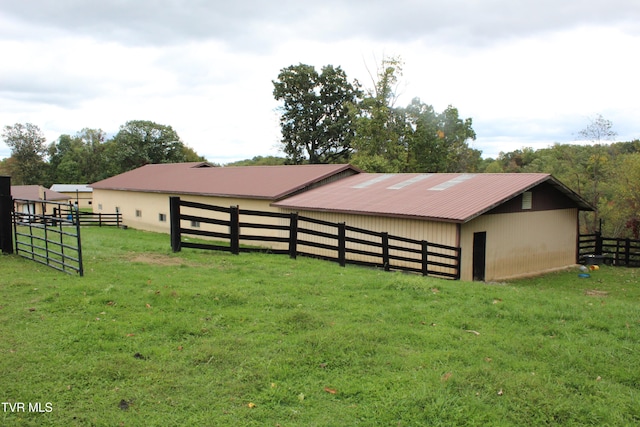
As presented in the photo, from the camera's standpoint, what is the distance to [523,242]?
59.8 ft

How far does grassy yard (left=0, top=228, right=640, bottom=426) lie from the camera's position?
13.1 ft

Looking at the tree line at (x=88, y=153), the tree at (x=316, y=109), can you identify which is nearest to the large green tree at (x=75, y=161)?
the tree line at (x=88, y=153)

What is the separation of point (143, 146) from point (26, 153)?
81.3 ft

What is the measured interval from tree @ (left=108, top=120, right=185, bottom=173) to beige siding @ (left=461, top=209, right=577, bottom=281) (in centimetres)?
5474

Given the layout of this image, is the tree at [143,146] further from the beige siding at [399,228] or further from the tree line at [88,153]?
the beige siding at [399,228]

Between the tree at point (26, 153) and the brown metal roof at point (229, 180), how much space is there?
155 ft

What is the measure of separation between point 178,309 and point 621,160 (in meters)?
37.1

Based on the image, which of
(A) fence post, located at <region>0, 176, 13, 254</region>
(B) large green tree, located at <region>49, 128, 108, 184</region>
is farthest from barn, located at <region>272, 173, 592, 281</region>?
(B) large green tree, located at <region>49, 128, 108, 184</region>

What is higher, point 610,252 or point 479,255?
point 479,255

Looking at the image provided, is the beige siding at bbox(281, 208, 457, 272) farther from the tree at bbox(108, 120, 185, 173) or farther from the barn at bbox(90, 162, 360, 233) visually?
the tree at bbox(108, 120, 185, 173)

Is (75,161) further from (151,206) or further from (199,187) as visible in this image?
(199,187)

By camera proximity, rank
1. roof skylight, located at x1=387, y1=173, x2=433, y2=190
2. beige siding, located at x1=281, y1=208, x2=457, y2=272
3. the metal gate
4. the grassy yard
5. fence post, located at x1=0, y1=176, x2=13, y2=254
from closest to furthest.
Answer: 1. the grassy yard
2. the metal gate
3. fence post, located at x1=0, y1=176, x2=13, y2=254
4. beige siding, located at x1=281, y1=208, x2=457, y2=272
5. roof skylight, located at x1=387, y1=173, x2=433, y2=190

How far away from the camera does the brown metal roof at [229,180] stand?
23.2m

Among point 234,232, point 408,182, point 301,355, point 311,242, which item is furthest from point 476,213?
point 301,355
